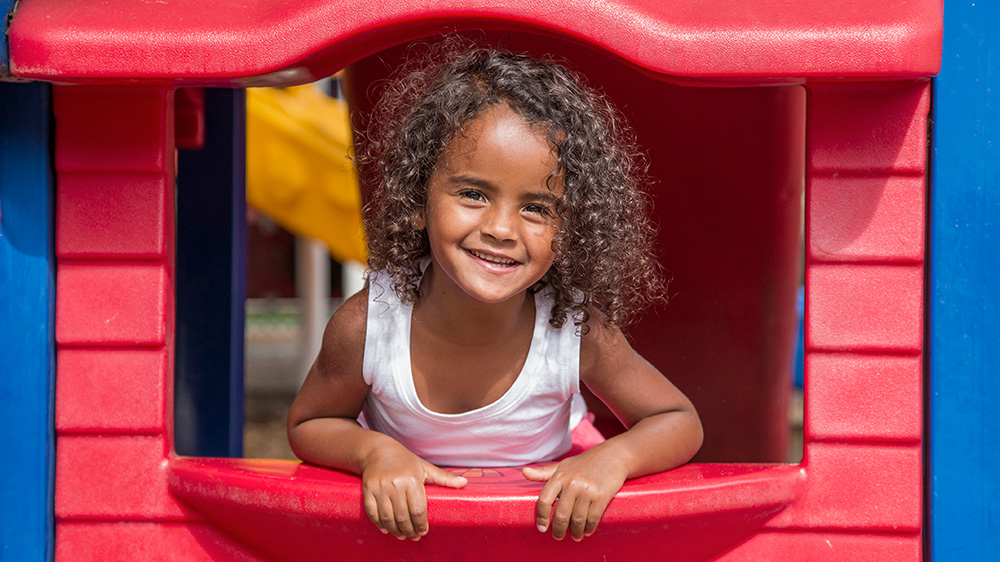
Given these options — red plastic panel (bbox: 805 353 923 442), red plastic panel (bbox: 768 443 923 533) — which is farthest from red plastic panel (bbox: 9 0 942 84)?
red plastic panel (bbox: 768 443 923 533)

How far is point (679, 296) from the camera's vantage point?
161 cm

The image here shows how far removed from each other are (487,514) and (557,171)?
0.41m

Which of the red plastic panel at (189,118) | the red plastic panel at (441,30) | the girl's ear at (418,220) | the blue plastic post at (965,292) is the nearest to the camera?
the red plastic panel at (441,30)

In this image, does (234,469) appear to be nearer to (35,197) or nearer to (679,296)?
(35,197)

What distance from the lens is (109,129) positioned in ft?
3.87

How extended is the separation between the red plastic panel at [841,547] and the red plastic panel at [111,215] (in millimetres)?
817

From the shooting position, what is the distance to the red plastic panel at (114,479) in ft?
3.89

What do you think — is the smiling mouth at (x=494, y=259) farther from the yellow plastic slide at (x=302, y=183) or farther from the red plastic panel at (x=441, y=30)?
the yellow plastic slide at (x=302, y=183)

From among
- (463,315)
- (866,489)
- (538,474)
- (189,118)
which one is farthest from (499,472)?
(189,118)

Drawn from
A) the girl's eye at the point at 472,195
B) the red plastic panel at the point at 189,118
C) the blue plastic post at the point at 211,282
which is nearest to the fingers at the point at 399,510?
the girl's eye at the point at 472,195

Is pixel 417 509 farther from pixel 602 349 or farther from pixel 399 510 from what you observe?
pixel 602 349

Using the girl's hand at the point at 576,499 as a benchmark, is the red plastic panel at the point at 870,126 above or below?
above

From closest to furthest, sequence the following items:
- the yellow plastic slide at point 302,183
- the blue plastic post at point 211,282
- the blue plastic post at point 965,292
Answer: the blue plastic post at point 965,292 < the blue plastic post at point 211,282 < the yellow plastic slide at point 302,183

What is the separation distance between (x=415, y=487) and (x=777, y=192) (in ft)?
2.72
